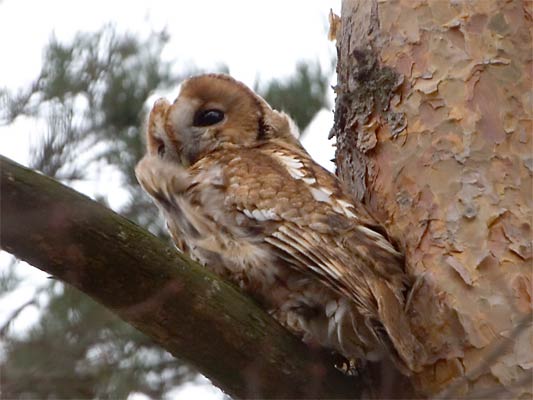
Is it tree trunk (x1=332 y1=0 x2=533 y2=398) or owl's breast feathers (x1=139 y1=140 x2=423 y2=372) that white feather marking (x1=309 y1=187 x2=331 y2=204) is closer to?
owl's breast feathers (x1=139 y1=140 x2=423 y2=372)

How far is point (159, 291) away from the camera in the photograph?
191cm

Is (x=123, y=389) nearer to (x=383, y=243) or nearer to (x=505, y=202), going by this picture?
(x=383, y=243)

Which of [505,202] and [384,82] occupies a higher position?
[384,82]

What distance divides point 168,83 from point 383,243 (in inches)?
72.5

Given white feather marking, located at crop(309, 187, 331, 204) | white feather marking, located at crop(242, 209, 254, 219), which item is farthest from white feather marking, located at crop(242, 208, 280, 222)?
white feather marking, located at crop(309, 187, 331, 204)

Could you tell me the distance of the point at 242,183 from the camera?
2.53 meters

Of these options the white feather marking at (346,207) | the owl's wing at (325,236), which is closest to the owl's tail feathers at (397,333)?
the owl's wing at (325,236)

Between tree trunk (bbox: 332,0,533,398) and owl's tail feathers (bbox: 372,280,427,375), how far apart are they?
0.17ft

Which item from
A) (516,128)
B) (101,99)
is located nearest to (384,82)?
(516,128)

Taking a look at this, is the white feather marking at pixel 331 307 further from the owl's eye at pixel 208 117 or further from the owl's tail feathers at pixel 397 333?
the owl's eye at pixel 208 117

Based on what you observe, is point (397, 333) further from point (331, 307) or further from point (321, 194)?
point (321, 194)

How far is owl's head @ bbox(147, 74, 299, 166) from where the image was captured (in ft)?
9.47

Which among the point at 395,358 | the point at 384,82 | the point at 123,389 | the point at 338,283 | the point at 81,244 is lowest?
the point at 123,389

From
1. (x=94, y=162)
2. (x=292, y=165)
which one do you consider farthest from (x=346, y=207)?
(x=94, y=162)
